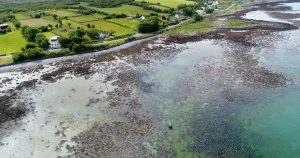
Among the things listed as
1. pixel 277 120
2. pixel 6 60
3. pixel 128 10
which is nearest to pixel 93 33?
pixel 6 60

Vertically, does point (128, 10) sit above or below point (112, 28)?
above

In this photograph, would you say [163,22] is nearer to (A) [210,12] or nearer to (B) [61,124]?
(A) [210,12]

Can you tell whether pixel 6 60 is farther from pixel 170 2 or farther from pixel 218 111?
pixel 170 2

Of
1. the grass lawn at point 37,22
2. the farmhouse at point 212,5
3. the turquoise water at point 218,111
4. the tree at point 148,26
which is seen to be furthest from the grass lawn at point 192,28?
the grass lawn at point 37,22

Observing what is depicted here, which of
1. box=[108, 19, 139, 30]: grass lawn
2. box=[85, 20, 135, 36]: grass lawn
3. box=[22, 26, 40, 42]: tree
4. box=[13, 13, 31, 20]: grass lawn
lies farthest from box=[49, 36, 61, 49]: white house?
box=[13, 13, 31, 20]: grass lawn

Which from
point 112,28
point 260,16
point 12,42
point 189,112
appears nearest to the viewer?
point 189,112

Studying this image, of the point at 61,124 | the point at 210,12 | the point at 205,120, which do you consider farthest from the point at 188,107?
the point at 210,12

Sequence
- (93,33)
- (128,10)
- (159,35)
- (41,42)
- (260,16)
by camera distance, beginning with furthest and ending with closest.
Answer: (128,10) → (260,16) → (159,35) → (93,33) → (41,42)

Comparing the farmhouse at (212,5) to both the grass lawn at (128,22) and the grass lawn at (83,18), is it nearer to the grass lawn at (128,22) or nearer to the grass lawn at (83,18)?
the grass lawn at (128,22)
